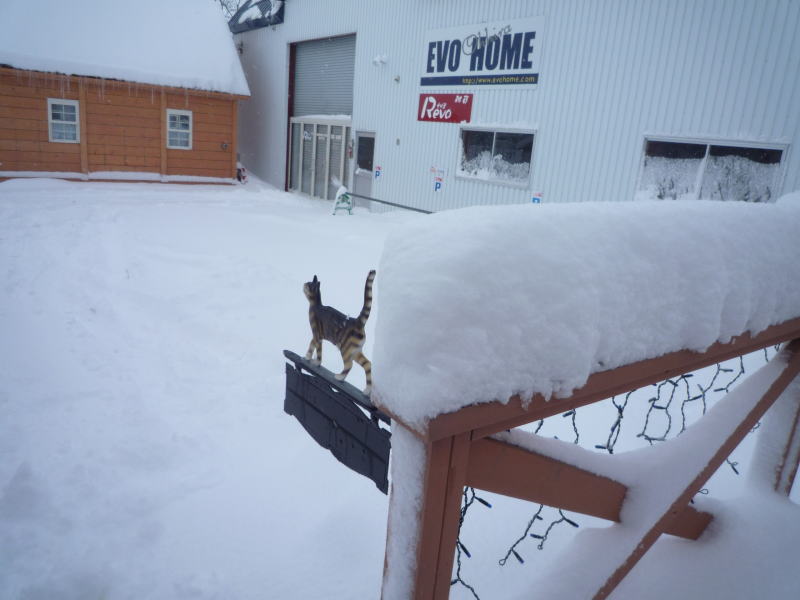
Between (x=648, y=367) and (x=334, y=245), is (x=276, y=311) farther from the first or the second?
(x=648, y=367)

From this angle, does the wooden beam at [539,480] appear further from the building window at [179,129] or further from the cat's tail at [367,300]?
the building window at [179,129]

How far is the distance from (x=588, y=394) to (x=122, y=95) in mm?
17296

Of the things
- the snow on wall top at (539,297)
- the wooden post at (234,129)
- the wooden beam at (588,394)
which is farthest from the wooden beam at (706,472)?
the wooden post at (234,129)

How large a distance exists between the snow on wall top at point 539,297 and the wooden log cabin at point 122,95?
54.9 ft

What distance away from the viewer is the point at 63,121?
47.1ft

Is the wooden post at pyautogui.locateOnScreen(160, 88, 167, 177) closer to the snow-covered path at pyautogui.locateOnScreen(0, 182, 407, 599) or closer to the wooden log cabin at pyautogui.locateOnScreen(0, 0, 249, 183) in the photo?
the wooden log cabin at pyautogui.locateOnScreen(0, 0, 249, 183)

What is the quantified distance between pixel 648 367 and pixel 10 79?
17.3 metres

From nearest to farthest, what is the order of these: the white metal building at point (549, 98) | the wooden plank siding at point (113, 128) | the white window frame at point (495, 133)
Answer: the white metal building at point (549, 98), the white window frame at point (495, 133), the wooden plank siding at point (113, 128)

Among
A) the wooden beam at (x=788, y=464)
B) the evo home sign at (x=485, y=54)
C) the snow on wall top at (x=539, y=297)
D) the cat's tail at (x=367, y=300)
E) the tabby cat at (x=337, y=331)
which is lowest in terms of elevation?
the wooden beam at (x=788, y=464)

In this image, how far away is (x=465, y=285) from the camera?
85cm

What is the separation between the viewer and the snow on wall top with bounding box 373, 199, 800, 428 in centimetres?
85

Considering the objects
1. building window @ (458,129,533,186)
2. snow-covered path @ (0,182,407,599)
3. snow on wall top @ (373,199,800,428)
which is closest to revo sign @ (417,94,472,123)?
building window @ (458,129,533,186)

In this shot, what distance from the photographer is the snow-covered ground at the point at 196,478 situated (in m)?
2.34

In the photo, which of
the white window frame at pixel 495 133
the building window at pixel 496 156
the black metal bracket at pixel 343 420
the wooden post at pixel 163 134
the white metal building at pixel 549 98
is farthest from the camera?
the wooden post at pixel 163 134
